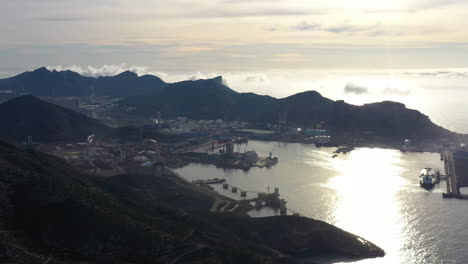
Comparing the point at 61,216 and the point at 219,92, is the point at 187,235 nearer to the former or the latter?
the point at 61,216

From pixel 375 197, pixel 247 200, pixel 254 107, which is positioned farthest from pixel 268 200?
pixel 254 107

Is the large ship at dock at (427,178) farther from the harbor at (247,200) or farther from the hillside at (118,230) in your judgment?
the hillside at (118,230)

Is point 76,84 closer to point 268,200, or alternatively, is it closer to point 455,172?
point 455,172

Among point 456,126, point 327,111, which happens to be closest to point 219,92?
point 327,111

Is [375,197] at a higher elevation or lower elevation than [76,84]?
lower

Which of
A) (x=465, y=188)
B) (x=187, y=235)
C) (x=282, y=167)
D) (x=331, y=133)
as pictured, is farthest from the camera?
(x=331, y=133)

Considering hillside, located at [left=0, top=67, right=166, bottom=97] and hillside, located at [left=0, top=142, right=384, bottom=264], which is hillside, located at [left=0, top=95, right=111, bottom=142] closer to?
hillside, located at [left=0, top=142, right=384, bottom=264]
